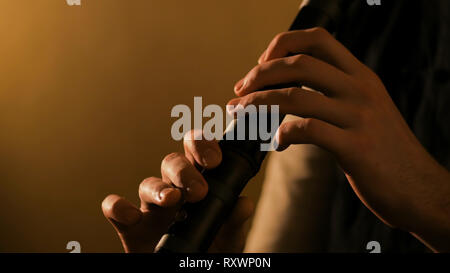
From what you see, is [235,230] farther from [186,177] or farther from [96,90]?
[96,90]

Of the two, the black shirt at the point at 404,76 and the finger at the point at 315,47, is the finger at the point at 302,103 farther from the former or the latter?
the black shirt at the point at 404,76

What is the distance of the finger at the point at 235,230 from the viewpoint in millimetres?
624

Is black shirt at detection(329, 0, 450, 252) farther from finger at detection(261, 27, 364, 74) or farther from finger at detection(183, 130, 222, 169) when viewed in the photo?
finger at detection(183, 130, 222, 169)

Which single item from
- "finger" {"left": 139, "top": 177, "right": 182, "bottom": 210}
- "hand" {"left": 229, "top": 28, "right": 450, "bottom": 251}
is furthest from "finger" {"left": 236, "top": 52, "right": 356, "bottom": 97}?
"finger" {"left": 139, "top": 177, "right": 182, "bottom": 210}

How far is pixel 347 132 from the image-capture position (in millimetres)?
417

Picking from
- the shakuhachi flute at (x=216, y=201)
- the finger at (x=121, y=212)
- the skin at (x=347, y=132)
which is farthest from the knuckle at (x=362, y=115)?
the finger at (x=121, y=212)

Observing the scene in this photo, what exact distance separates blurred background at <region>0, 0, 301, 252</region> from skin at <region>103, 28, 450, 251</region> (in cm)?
75

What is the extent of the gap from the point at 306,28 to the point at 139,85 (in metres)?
0.88

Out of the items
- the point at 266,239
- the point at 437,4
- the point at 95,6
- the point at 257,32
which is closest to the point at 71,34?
the point at 95,6

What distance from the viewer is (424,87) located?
2.53ft

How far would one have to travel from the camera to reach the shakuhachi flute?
368 mm

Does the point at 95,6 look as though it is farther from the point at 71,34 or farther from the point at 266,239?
the point at 266,239

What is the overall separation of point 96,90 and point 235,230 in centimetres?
79

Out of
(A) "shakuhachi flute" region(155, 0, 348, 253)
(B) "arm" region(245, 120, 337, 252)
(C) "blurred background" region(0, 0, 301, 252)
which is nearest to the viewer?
(A) "shakuhachi flute" region(155, 0, 348, 253)
